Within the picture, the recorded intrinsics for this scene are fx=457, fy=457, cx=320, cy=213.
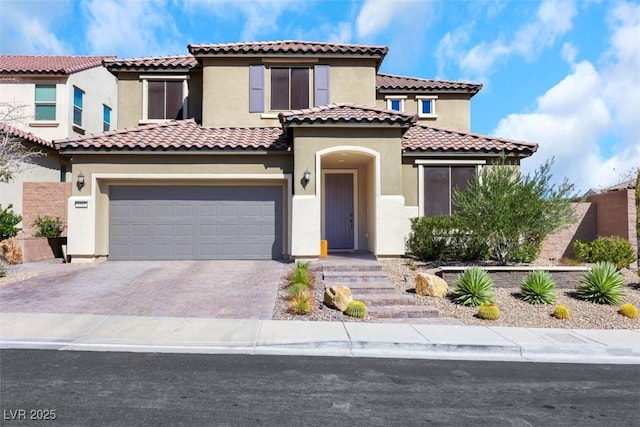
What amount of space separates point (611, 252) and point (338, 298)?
9.69 metres

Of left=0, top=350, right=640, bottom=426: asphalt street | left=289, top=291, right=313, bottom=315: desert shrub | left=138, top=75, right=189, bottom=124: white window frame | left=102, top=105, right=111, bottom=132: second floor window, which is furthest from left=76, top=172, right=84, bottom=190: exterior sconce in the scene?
left=102, top=105, right=111, bottom=132: second floor window

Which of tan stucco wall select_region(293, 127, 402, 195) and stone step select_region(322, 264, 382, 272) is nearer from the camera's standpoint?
stone step select_region(322, 264, 382, 272)

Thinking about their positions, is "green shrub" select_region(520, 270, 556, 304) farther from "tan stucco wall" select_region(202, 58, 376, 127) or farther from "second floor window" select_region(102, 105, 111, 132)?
"second floor window" select_region(102, 105, 111, 132)

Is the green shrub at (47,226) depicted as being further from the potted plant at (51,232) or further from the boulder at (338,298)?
the boulder at (338,298)

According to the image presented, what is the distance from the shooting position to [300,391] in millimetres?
5539

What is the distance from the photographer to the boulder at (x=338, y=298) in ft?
32.1

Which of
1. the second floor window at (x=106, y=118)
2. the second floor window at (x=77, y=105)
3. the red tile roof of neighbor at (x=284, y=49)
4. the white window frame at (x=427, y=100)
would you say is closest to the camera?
the red tile roof of neighbor at (x=284, y=49)

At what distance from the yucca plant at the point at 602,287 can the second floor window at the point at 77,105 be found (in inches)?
941

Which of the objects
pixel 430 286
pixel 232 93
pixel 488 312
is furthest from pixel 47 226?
pixel 488 312

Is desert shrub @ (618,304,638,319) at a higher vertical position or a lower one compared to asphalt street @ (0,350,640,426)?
higher

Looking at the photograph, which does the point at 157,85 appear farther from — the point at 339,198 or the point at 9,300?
the point at 9,300

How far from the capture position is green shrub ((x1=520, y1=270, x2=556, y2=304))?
10641 mm

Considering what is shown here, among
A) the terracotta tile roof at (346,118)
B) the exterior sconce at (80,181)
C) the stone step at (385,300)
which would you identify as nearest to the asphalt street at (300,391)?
the stone step at (385,300)

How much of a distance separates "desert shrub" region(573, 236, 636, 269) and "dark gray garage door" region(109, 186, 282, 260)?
391 inches
